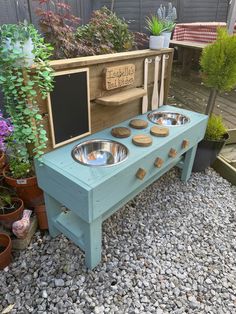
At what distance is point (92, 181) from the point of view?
129 cm

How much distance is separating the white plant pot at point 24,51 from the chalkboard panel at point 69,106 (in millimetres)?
193

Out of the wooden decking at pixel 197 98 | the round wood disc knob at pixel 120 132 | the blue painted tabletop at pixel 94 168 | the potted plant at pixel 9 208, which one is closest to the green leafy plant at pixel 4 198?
the potted plant at pixel 9 208

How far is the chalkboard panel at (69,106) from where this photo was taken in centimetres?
143

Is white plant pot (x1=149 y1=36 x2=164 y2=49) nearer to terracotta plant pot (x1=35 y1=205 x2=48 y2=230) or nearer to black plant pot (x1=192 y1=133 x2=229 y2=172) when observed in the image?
black plant pot (x1=192 y1=133 x2=229 y2=172)

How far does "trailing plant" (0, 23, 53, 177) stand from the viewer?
114 cm

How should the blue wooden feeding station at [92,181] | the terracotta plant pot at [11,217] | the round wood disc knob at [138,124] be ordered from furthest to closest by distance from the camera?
the round wood disc knob at [138,124]
the terracotta plant pot at [11,217]
the blue wooden feeding station at [92,181]

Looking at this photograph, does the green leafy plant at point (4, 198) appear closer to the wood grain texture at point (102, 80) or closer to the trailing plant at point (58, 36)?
the wood grain texture at point (102, 80)

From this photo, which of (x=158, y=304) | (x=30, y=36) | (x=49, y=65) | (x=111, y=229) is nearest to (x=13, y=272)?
(x=111, y=229)

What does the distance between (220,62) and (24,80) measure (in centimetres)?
177

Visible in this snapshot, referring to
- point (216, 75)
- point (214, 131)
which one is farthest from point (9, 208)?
point (216, 75)

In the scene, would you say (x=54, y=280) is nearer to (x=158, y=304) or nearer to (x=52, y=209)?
(x=52, y=209)

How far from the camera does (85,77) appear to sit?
1.54m

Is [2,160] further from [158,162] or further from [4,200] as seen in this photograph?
[158,162]

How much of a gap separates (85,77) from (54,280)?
1.22 m
